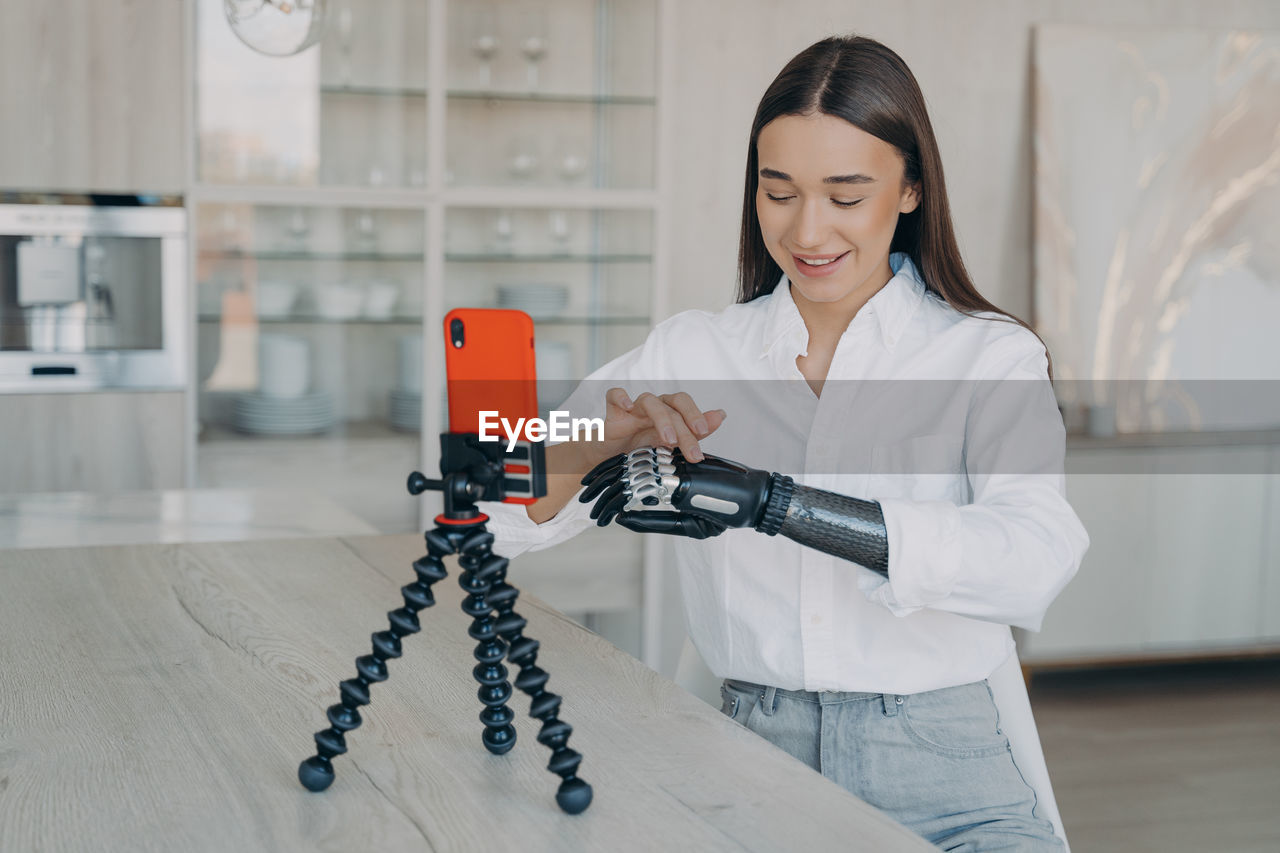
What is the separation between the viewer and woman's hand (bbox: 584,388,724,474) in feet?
3.88

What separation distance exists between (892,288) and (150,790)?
990 mm

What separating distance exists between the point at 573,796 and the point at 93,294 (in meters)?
2.65

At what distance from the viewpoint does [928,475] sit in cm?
146

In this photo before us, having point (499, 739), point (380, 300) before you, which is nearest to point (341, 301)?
point (380, 300)

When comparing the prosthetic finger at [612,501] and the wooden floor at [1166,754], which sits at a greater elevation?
the prosthetic finger at [612,501]

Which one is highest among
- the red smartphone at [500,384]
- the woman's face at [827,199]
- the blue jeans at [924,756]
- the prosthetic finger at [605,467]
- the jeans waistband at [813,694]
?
the woman's face at [827,199]

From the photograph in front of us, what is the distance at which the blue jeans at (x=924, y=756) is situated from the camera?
1.29 metres

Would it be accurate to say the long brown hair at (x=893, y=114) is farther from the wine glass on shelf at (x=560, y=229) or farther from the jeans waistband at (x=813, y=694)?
the wine glass on shelf at (x=560, y=229)

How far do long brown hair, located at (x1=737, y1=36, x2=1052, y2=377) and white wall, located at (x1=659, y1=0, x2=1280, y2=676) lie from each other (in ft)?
7.20

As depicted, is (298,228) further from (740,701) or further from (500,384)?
(500,384)

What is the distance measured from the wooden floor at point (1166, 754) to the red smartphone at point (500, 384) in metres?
2.21

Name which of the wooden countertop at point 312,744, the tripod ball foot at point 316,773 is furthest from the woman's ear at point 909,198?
the tripod ball foot at point 316,773

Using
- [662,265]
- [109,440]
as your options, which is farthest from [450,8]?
[109,440]

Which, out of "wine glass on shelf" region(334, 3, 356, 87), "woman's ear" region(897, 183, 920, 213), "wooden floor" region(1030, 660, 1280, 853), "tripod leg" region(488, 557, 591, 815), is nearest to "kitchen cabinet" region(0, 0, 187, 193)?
"wine glass on shelf" region(334, 3, 356, 87)
